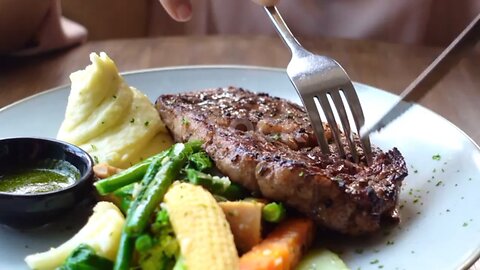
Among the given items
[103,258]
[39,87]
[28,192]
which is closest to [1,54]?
[39,87]

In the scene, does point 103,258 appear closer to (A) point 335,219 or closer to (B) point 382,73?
(A) point 335,219

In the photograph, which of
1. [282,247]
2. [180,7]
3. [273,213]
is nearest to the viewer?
[282,247]

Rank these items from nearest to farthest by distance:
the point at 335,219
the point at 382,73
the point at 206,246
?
the point at 206,246
the point at 335,219
the point at 382,73

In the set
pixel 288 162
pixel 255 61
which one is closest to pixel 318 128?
pixel 288 162

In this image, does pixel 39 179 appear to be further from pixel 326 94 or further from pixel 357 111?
pixel 357 111

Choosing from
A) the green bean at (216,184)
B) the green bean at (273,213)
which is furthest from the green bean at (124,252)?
the green bean at (273,213)

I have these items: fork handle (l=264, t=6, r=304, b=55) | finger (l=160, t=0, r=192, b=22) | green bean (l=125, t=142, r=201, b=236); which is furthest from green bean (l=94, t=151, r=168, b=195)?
finger (l=160, t=0, r=192, b=22)
